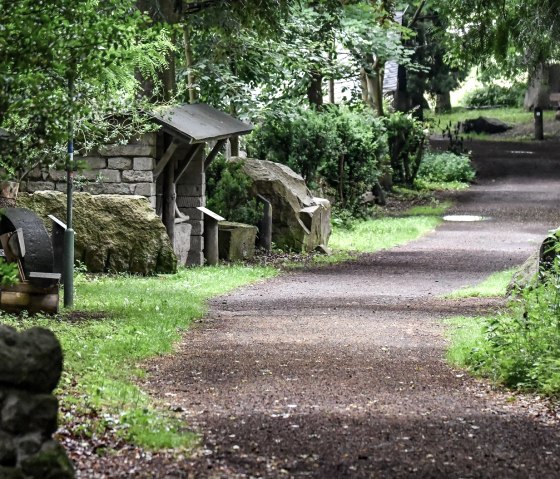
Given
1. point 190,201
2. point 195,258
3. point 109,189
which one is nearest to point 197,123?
point 190,201

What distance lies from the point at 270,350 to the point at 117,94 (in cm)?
560

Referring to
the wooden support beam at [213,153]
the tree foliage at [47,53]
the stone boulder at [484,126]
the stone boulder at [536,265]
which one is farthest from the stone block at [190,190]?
the stone boulder at [484,126]

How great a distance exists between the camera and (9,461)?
18.0 ft

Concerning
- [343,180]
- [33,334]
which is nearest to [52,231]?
[33,334]

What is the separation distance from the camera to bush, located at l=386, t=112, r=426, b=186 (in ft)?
118

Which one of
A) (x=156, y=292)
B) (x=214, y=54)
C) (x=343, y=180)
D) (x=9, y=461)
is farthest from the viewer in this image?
(x=343, y=180)

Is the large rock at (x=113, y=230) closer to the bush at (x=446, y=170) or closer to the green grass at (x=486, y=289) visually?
the green grass at (x=486, y=289)

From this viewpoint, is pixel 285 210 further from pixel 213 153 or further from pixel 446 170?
pixel 446 170

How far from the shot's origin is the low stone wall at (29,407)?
548cm

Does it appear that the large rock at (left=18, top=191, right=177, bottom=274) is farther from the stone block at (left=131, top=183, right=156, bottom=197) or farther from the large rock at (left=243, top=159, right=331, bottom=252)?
the large rock at (left=243, top=159, right=331, bottom=252)

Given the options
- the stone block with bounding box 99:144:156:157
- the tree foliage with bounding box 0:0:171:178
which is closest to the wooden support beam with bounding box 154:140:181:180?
the stone block with bounding box 99:144:156:157

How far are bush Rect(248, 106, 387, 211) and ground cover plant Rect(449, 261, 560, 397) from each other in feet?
49.9

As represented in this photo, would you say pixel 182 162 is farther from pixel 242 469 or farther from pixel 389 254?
pixel 242 469

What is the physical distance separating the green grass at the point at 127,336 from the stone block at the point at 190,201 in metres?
1.46
